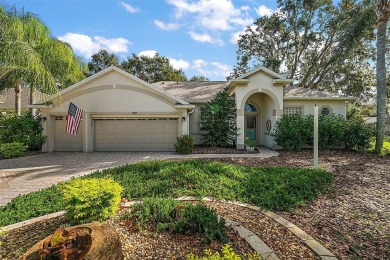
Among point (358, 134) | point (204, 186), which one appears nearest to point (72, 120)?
point (204, 186)

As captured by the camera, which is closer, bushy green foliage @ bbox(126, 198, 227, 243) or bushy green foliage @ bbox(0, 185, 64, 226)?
bushy green foliage @ bbox(126, 198, 227, 243)

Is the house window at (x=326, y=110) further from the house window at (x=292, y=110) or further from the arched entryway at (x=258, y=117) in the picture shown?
the arched entryway at (x=258, y=117)

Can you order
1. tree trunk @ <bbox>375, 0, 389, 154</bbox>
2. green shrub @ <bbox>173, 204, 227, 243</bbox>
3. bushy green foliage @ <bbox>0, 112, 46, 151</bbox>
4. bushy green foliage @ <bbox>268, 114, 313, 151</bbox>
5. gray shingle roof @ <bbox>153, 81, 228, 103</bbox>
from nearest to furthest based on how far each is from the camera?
green shrub @ <bbox>173, 204, 227, 243</bbox> → tree trunk @ <bbox>375, 0, 389, 154</bbox> → bushy green foliage @ <bbox>0, 112, 46, 151</bbox> → bushy green foliage @ <bbox>268, 114, 313, 151</bbox> → gray shingle roof @ <bbox>153, 81, 228, 103</bbox>

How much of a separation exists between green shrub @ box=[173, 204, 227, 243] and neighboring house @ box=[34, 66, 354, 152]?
9490 mm

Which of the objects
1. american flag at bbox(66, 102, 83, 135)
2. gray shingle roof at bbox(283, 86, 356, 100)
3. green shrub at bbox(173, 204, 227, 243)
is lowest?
green shrub at bbox(173, 204, 227, 243)

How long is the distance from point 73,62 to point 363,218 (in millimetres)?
17298

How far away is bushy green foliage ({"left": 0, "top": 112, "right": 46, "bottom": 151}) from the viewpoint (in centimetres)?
1261

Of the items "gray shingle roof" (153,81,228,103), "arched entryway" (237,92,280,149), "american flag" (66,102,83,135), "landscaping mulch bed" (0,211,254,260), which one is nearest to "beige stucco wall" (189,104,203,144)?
"gray shingle roof" (153,81,228,103)

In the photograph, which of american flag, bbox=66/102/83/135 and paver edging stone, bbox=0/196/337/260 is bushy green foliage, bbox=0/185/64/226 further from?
american flag, bbox=66/102/83/135

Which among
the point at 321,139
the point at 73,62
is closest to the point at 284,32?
the point at 321,139

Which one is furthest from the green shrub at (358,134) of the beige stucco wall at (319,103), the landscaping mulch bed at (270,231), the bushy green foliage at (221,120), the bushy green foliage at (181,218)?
the bushy green foliage at (181,218)

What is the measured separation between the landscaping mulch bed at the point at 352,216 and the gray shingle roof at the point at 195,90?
9805 millimetres

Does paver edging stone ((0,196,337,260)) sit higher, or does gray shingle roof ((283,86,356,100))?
gray shingle roof ((283,86,356,100))

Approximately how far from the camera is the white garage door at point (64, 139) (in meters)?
13.6
